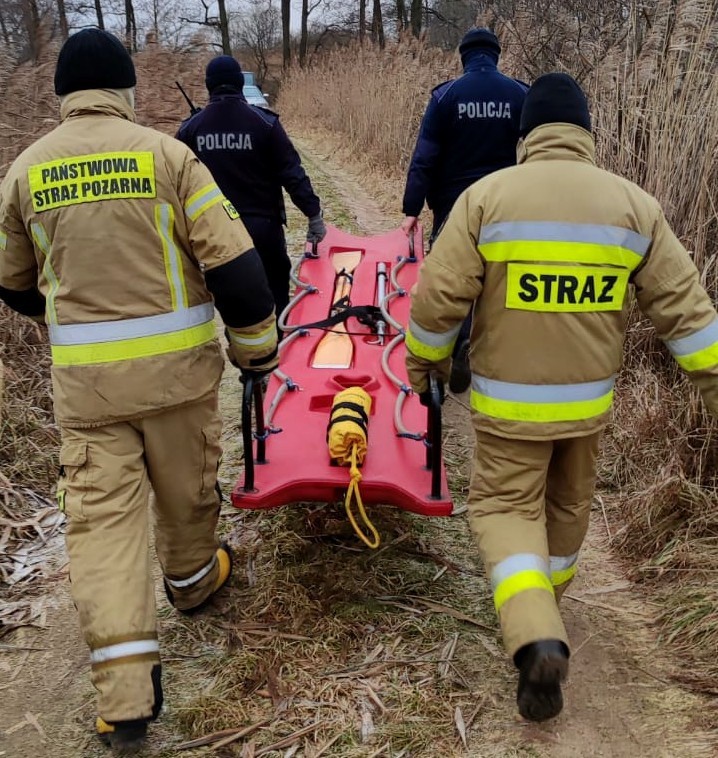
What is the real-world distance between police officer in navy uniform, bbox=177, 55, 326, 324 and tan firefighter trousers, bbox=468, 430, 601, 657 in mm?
2497

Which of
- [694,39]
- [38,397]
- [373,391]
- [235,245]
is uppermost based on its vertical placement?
[694,39]

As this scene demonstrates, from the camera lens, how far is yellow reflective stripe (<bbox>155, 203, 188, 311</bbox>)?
2.44 m

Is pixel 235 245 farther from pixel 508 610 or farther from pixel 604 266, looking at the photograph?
pixel 508 610

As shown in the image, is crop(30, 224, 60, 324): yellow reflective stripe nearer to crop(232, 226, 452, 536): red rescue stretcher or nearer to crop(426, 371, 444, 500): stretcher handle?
crop(232, 226, 452, 536): red rescue stretcher

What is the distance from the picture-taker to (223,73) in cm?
428

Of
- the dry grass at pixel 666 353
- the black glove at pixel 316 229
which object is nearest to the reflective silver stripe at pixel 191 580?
the dry grass at pixel 666 353

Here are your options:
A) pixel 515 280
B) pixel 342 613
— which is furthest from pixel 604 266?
pixel 342 613

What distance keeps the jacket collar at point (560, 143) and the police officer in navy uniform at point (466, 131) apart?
2.11 meters

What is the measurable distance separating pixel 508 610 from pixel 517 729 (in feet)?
1.55

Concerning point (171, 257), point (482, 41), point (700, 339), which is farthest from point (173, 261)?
point (482, 41)

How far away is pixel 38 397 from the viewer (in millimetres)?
4668

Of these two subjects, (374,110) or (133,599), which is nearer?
(133,599)

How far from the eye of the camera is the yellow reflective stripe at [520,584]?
7.60ft

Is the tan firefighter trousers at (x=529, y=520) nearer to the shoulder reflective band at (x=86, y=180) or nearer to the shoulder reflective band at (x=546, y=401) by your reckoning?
the shoulder reflective band at (x=546, y=401)
